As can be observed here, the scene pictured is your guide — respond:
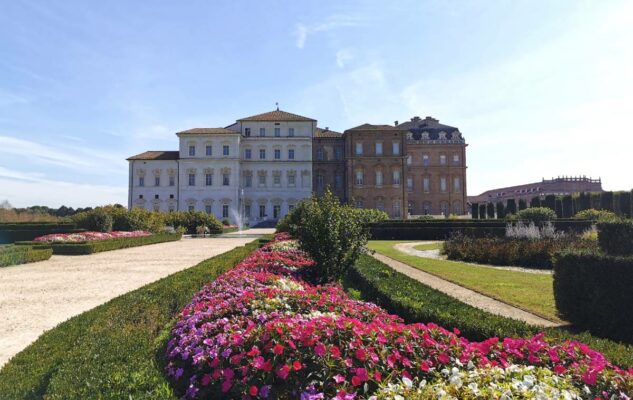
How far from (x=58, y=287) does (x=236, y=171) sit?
41.0m

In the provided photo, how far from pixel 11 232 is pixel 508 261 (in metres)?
25.9

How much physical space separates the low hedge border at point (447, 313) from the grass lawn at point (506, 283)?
53.0 inches

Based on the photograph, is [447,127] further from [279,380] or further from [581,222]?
[279,380]

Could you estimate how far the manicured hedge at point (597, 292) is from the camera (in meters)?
5.01

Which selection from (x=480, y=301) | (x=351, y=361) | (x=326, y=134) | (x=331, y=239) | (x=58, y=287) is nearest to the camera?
(x=351, y=361)

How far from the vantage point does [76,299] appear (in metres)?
7.49

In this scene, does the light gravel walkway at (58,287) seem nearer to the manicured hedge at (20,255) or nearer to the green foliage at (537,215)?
the manicured hedge at (20,255)

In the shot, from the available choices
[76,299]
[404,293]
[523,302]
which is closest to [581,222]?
[523,302]

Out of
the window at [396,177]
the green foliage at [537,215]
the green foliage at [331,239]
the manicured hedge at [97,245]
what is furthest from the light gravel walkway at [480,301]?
the window at [396,177]

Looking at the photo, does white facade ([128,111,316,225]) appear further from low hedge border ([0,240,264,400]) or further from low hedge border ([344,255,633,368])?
low hedge border ([0,240,264,400])

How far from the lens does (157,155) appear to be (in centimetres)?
5047

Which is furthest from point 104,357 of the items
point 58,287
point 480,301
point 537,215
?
point 537,215

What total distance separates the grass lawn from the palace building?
36.8m

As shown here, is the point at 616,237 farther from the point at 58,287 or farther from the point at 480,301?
the point at 58,287
